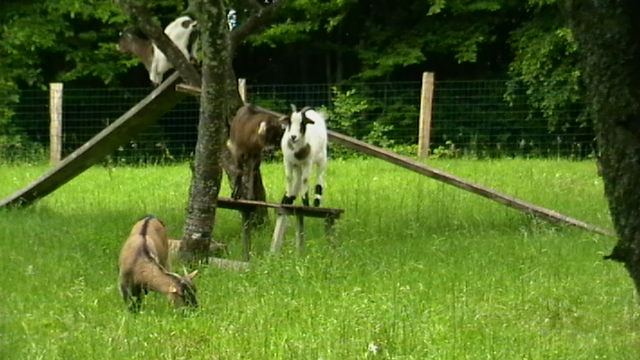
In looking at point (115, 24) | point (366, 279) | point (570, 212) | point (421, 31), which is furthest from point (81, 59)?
point (366, 279)

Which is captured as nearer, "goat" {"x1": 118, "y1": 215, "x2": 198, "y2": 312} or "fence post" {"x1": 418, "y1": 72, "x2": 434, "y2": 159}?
"goat" {"x1": 118, "y1": 215, "x2": 198, "y2": 312}

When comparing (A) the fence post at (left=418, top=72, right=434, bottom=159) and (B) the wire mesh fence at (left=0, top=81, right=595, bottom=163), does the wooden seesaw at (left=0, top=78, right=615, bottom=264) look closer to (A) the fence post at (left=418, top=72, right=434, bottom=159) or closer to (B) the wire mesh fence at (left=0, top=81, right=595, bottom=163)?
(B) the wire mesh fence at (left=0, top=81, right=595, bottom=163)

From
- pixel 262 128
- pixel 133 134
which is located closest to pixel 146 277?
pixel 262 128

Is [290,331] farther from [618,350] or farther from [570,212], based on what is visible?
[570,212]

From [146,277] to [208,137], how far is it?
240 centimetres

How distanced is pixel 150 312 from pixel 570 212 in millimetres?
6656

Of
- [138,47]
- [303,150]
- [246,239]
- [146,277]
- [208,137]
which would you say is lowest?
[246,239]

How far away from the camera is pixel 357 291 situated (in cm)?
853

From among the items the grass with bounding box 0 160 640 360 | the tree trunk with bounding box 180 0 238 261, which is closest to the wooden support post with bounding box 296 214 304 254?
the grass with bounding box 0 160 640 360

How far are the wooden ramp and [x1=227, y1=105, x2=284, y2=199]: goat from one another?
1135 millimetres

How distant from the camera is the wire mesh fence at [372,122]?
894 inches

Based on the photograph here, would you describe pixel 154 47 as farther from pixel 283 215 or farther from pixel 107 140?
pixel 283 215

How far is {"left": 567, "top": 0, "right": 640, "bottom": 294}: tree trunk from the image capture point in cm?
393

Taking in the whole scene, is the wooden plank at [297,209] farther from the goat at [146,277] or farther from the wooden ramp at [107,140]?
the wooden ramp at [107,140]
